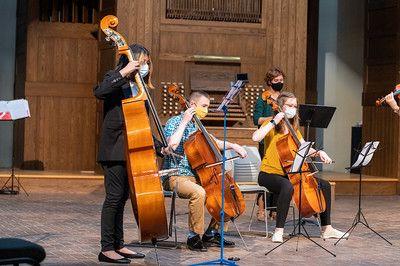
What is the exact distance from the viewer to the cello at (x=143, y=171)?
6766 mm

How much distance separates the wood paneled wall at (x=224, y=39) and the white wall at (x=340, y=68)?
326 centimetres

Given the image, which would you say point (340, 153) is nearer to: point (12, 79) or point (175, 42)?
point (175, 42)

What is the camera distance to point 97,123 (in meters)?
14.6

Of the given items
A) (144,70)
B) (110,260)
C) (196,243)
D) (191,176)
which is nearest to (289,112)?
(191,176)

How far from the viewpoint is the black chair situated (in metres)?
5.16

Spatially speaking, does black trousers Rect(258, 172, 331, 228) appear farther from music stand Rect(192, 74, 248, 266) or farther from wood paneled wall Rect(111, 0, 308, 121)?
wood paneled wall Rect(111, 0, 308, 121)

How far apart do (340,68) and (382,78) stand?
2.08m

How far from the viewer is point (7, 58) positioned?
15.9 meters

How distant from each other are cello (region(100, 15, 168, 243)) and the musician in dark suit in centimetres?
28

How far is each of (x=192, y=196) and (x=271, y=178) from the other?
1.29 meters

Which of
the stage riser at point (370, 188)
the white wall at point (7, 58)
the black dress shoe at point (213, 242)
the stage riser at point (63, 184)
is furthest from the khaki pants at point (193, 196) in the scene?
the white wall at point (7, 58)

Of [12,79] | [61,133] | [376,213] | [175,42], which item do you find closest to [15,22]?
[12,79]

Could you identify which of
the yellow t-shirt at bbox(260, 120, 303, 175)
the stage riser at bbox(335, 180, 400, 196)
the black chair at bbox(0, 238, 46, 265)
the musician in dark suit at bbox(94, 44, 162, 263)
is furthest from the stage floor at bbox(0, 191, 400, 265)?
the black chair at bbox(0, 238, 46, 265)

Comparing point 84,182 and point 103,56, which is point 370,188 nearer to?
point 84,182
